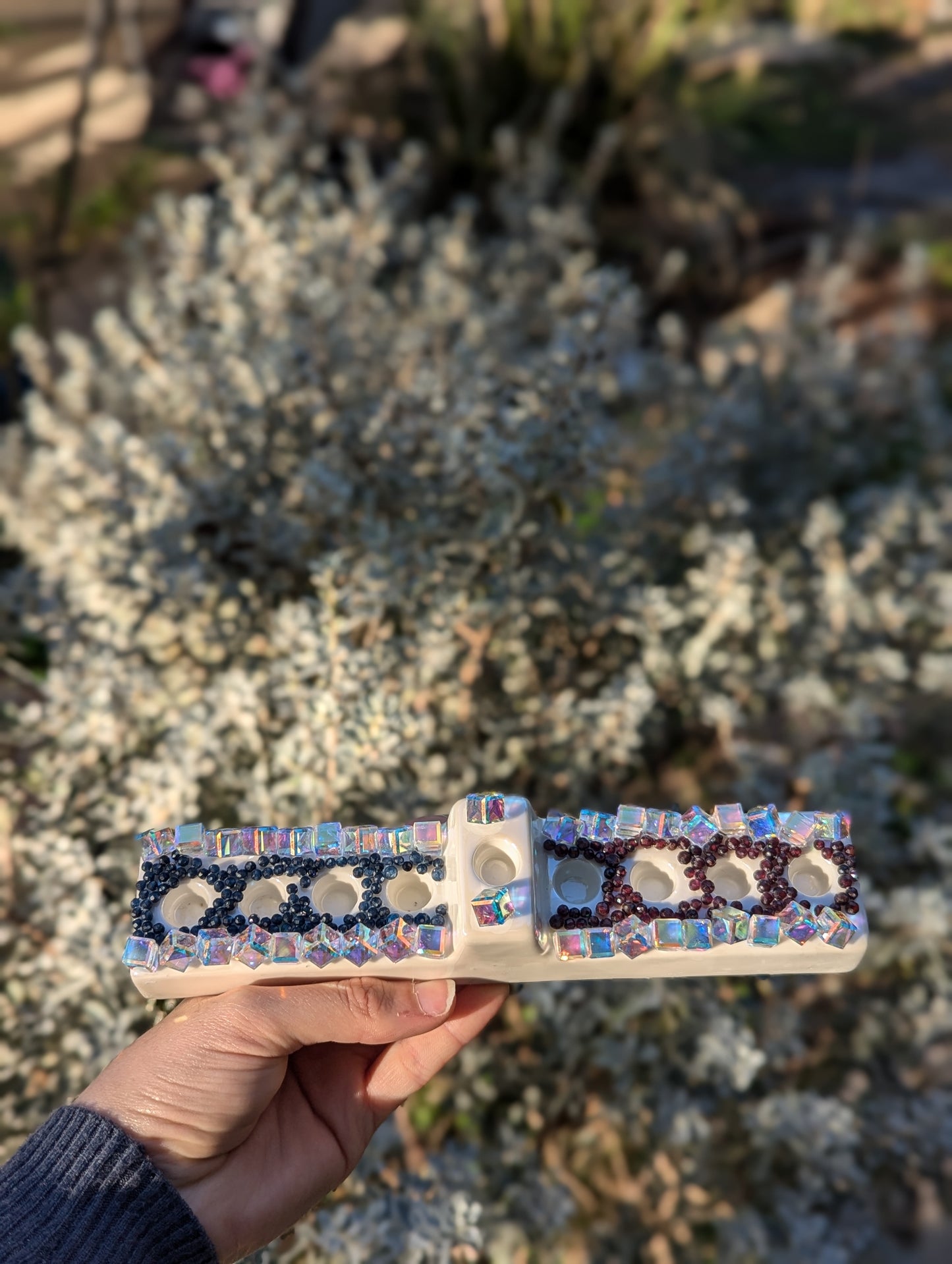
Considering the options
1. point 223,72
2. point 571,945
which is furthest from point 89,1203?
point 223,72

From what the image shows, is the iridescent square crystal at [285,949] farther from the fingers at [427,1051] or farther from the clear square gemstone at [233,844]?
the fingers at [427,1051]

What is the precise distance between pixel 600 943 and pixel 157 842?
769mm

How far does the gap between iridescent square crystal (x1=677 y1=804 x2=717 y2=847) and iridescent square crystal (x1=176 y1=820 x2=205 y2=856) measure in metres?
0.82

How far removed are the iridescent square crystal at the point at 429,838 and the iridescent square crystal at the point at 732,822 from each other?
1.58 feet

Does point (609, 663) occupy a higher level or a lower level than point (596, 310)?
lower

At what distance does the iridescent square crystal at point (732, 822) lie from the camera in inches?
65.5

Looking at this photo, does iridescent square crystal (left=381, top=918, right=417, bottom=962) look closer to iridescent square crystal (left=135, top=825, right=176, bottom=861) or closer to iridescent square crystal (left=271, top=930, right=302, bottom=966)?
iridescent square crystal (left=271, top=930, right=302, bottom=966)

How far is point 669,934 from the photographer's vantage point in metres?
1.54

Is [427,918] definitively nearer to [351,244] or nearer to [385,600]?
[385,600]

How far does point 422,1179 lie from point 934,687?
2.21 m

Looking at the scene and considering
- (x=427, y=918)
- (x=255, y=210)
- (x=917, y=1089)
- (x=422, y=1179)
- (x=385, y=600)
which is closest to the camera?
(x=427, y=918)

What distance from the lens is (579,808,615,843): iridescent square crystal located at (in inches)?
65.1

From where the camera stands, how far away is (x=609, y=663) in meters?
2.97

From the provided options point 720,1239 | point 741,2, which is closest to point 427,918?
point 720,1239
